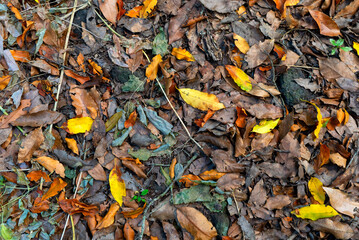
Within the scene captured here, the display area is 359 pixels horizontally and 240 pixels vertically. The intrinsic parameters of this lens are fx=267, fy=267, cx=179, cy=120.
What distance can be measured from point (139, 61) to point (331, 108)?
5.44 feet

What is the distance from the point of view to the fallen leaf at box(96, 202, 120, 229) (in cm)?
209

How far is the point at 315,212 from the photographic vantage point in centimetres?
205

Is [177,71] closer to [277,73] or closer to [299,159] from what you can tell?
[277,73]

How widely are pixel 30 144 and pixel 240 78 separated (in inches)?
69.9

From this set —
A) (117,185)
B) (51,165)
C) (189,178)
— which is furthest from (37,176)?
(189,178)

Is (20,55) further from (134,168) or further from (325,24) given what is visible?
(325,24)

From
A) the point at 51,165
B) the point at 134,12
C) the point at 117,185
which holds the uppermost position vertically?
the point at 134,12

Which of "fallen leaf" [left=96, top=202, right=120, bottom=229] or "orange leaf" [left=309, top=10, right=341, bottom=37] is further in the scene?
"orange leaf" [left=309, top=10, right=341, bottom=37]

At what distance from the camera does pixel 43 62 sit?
2.25m

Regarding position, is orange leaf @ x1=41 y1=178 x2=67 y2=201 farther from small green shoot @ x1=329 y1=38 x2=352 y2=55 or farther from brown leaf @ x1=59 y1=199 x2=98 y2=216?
small green shoot @ x1=329 y1=38 x2=352 y2=55

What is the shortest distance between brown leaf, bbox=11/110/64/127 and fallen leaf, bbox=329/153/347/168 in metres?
2.26

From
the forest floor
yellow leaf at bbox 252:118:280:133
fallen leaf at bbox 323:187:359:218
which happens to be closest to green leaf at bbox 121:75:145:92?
the forest floor

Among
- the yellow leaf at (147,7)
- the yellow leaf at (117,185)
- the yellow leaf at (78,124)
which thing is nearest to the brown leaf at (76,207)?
the yellow leaf at (117,185)

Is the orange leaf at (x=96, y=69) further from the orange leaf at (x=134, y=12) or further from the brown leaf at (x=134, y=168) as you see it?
the brown leaf at (x=134, y=168)
